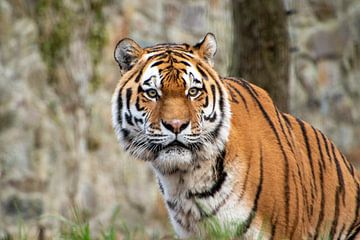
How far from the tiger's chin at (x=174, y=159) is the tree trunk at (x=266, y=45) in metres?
1.89

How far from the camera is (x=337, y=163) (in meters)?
6.16

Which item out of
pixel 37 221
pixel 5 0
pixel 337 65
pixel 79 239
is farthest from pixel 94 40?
pixel 79 239

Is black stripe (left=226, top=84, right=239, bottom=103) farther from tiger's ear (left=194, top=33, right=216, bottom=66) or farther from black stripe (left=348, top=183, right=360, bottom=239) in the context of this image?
black stripe (left=348, top=183, right=360, bottom=239)

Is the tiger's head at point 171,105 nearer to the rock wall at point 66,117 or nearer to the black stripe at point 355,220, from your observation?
the black stripe at point 355,220

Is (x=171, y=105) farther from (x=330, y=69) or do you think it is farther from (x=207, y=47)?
(x=330, y=69)

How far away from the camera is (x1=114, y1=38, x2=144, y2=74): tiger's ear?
18.8 ft

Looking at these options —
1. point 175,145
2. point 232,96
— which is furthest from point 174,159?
point 232,96

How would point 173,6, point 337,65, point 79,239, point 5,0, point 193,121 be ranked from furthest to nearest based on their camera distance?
point 337,65
point 173,6
point 5,0
point 193,121
point 79,239

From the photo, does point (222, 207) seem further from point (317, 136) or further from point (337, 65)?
point (337, 65)

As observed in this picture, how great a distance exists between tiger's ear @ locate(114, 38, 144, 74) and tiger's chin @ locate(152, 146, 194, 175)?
1.83 feet

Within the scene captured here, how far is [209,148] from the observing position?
5.54 m

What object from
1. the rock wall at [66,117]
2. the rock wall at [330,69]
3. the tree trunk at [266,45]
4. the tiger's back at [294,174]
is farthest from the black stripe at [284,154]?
the rock wall at [330,69]

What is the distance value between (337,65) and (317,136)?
6.05 metres

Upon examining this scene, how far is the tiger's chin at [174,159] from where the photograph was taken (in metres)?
5.43
